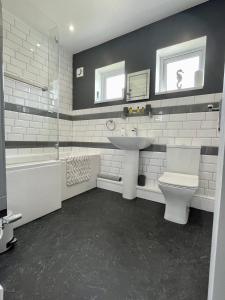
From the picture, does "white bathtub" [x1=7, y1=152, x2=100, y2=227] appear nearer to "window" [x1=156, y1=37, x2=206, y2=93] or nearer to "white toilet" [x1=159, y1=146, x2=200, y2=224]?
"white toilet" [x1=159, y1=146, x2=200, y2=224]

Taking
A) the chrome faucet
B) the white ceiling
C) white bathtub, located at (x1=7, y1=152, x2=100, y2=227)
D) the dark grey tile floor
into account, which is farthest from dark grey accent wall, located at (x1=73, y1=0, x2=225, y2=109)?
the dark grey tile floor

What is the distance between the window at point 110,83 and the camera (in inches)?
111

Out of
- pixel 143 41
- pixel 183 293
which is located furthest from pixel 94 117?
pixel 183 293

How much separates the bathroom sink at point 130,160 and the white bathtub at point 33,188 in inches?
34.7

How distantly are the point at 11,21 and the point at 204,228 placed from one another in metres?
3.50

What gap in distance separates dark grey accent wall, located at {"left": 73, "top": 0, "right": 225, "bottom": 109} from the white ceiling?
0.38 ft

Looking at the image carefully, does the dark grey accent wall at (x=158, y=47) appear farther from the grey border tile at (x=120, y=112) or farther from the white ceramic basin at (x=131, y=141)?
the white ceramic basin at (x=131, y=141)

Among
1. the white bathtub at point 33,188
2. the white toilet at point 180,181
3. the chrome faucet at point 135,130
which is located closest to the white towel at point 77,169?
the white bathtub at point 33,188

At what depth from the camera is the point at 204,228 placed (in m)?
1.67

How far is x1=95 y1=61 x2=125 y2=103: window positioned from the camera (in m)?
2.81

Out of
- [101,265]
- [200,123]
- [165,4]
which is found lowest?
[101,265]

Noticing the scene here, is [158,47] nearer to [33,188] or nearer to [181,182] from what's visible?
[181,182]

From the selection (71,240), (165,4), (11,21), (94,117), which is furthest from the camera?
(94,117)

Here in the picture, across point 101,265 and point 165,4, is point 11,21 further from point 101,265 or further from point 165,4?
point 101,265
